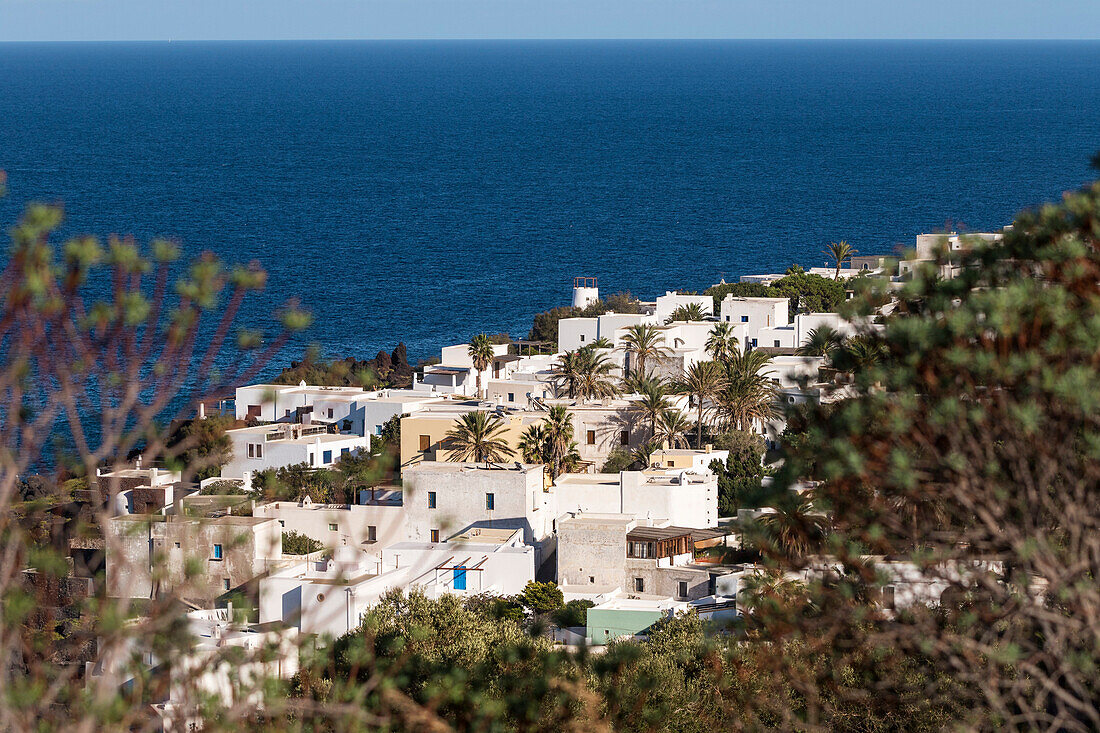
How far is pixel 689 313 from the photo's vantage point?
48719 millimetres

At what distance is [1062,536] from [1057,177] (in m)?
122

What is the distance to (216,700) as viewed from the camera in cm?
800

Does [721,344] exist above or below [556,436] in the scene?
above

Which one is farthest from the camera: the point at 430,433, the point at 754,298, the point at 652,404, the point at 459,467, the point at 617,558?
the point at 754,298

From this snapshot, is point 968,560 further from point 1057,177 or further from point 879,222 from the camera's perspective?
point 1057,177

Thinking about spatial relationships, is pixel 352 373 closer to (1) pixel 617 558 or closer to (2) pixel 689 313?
(2) pixel 689 313

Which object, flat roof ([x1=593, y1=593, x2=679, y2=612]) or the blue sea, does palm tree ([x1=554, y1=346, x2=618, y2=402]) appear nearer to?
flat roof ([x1=593, y1=593, x2=679, y2=612])

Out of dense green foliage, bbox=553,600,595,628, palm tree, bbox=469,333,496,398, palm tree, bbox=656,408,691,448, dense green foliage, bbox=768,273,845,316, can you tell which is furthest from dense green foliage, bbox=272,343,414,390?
dense green foliage, bbox=553,600,595,628

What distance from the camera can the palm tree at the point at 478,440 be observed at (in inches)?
1388

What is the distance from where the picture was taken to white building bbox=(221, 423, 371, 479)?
3878cm

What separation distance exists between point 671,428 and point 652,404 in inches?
29.6

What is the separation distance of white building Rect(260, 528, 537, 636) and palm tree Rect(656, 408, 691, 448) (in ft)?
25.9

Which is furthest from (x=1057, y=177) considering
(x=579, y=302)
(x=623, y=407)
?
(x=623, y=407)

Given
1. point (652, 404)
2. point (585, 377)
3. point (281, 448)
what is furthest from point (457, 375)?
point (652, 404)
